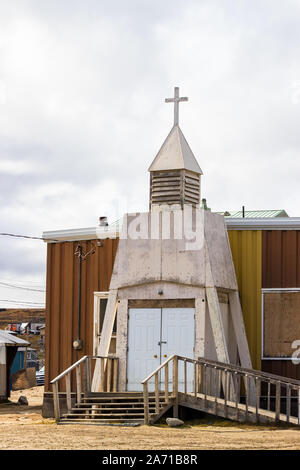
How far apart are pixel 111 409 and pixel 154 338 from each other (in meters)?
2.33

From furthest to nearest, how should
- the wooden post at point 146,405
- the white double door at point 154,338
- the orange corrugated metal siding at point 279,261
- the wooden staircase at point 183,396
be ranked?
the orange corrugated metal siding at point 279,261, the white double door at point 154,338, the wooden staircase at point 183,396, the wooden post at point 146,405

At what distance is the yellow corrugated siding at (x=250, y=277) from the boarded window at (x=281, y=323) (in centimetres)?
21

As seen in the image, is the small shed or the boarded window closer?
the boarded window

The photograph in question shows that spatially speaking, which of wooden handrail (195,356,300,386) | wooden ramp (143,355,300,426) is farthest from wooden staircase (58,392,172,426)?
wooden handrail (195,356,300,386)

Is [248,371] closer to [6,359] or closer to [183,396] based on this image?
[183,396]

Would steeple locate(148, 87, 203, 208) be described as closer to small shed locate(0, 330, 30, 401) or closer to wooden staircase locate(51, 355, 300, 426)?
wooden staircase locate(51, 355, 300, 426)

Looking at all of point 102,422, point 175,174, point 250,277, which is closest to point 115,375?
point 102,422

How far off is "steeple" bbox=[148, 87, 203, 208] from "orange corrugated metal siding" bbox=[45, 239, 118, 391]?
2108mm

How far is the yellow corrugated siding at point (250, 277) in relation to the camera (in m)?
20.4

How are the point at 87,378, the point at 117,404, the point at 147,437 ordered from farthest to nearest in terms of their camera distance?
the point at 87,378 → the point at 117,404 → the point at 147,437

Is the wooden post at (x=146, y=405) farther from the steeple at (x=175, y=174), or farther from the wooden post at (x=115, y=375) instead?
the steeple at (x=175, y=174)

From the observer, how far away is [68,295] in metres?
22.4

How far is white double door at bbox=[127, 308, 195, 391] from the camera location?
1955 cm

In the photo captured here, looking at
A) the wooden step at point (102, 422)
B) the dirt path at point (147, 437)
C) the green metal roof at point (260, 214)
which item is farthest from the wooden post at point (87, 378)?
the green metal roof at point (260, 214)
